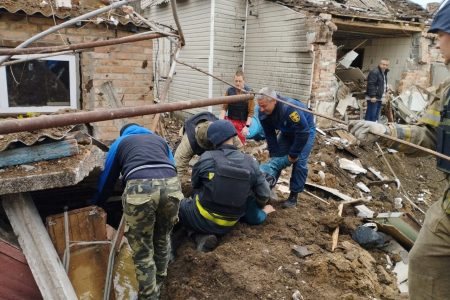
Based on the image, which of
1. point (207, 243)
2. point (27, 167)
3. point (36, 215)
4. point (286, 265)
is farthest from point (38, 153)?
point (286, 265)

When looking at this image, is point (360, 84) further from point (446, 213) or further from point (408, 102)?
point (446, 213)

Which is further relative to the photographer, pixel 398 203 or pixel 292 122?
pixel 398 203

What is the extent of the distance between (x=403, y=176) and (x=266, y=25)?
5.31 m

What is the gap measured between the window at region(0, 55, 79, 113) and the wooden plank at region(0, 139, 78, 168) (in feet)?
9.83

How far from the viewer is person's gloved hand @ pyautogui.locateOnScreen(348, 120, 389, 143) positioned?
8.12 feet

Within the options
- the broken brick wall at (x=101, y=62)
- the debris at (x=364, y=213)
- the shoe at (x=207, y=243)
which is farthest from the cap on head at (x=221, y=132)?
the debris at (x=364, y=213)

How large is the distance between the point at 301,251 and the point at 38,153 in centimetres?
267

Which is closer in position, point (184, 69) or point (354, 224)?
point (354, 224)

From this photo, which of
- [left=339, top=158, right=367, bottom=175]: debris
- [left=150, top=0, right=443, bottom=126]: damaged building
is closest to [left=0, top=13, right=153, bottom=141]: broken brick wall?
[left=150, top=0, right=443, bottom=126]: damaged building

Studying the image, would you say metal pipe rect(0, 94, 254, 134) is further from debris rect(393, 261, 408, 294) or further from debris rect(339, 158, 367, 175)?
debris rect(339, 158, 367, 175)

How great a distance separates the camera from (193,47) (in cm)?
1110

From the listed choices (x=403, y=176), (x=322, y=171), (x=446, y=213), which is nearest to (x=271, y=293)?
(x=446, y=213)

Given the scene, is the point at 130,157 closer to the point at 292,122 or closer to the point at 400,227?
→ the point at 292,122

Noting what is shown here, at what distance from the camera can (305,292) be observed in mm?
3129
